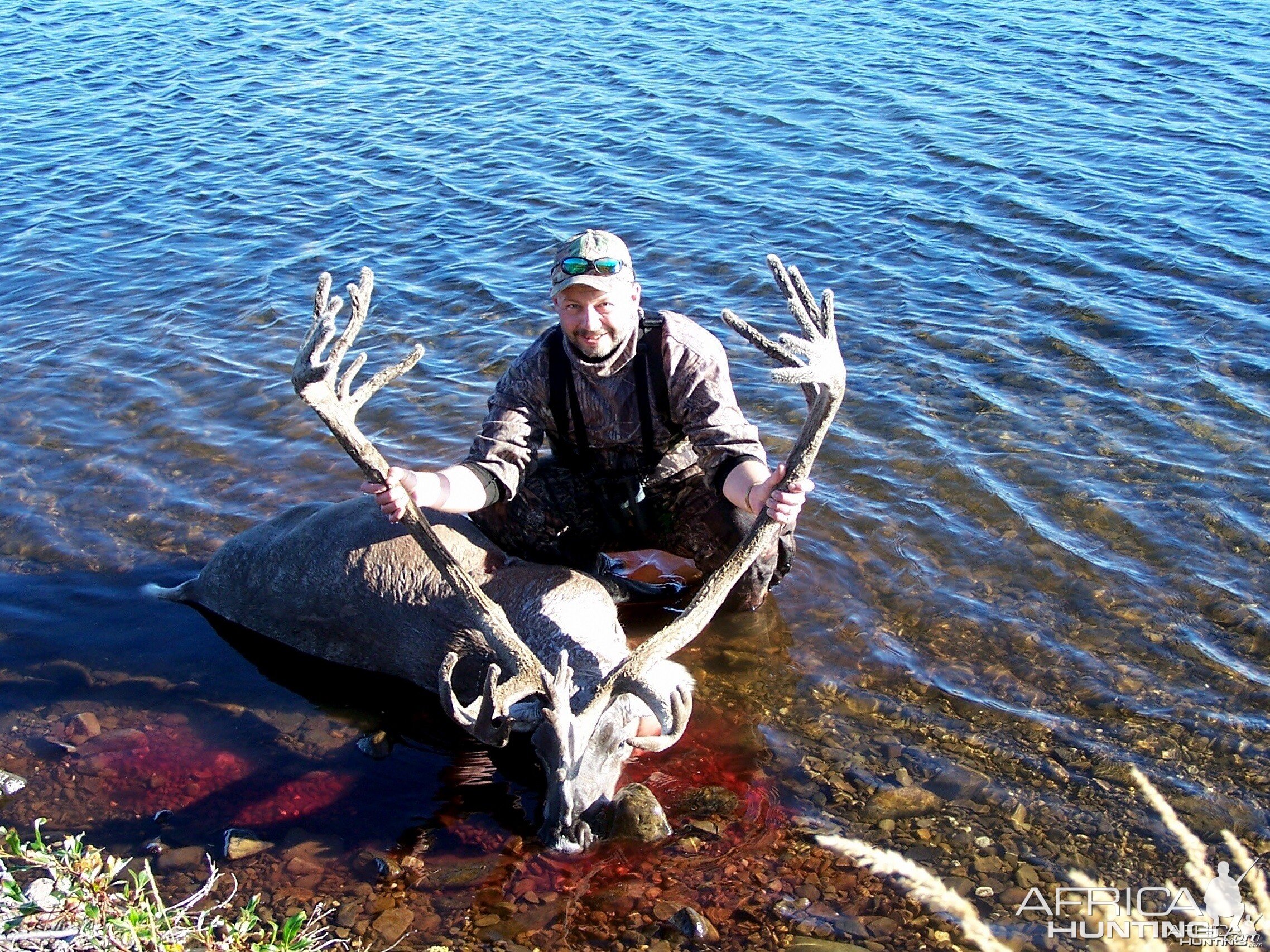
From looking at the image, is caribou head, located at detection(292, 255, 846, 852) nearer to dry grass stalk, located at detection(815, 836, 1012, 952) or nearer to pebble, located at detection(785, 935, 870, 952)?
dry grass stalk, located at detection(815, 836, 1012, 952)

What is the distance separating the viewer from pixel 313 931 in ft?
15.1

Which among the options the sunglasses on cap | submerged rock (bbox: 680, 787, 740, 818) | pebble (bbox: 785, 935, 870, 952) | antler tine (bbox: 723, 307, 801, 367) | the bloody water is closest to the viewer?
pebble (bbox: 785, 935, 870, 952)

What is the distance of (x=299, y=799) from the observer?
561 cm

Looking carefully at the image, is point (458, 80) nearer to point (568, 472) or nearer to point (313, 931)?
point (568, 472)

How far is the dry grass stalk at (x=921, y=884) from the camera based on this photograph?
466 cm

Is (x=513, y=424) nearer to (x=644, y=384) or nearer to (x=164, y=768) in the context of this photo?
(x=644, y=384)

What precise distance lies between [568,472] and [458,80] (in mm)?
11801

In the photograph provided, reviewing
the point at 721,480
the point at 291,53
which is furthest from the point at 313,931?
the point at 291,53

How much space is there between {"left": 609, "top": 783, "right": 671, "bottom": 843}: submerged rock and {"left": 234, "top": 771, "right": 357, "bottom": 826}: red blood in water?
4.34ft

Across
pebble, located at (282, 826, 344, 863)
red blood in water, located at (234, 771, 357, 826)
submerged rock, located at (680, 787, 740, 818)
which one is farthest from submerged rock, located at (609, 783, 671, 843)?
red blood in water, located at (234, 771, 357, 826)

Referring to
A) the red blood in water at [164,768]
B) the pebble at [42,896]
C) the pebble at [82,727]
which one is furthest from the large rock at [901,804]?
the pebble at [82,727]

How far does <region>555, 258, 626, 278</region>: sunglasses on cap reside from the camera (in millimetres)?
5723

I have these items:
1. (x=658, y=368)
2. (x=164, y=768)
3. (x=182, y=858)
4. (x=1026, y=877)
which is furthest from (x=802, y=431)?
(x=164, y=768)

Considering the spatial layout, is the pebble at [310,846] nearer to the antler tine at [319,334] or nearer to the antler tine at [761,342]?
the antler tine at [319,334]
